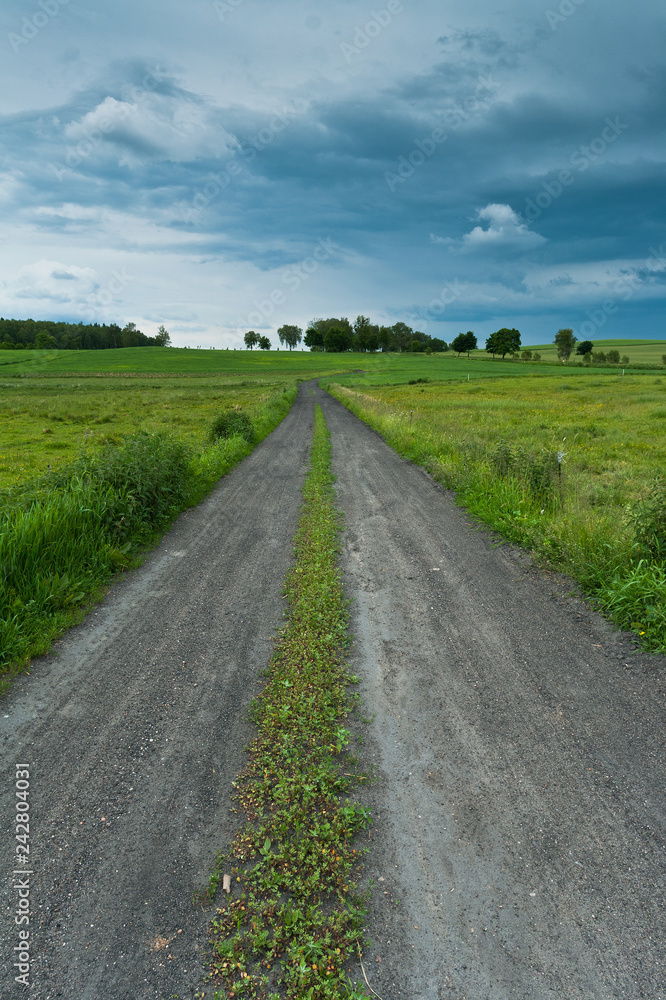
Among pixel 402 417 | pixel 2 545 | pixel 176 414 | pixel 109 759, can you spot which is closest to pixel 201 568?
pixel 2 545

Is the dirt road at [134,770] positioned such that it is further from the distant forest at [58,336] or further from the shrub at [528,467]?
the distant forest at [58,336]

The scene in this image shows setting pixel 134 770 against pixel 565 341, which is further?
pixel 565 341

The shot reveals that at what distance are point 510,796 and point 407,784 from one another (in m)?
0.73

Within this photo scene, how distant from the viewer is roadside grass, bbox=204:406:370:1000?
2.38 meters

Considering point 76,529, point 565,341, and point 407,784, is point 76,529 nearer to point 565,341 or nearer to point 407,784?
point 407,784

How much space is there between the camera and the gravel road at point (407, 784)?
96.5 inches

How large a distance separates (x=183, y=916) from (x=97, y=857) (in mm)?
718

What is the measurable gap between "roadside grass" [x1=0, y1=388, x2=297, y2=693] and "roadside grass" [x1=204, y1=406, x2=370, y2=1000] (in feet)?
9.17

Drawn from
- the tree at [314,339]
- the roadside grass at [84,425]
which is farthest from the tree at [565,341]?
the roadside grass at [84,425]

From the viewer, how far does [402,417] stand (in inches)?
880

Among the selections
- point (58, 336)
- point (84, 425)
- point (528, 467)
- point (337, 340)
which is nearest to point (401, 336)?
point (337, 340)

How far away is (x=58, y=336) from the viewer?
142500 mm

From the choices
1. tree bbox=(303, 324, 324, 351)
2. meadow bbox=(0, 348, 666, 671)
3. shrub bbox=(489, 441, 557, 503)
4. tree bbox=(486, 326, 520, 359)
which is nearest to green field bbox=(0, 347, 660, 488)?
meadow bbox=(0, 348, 666, 671)

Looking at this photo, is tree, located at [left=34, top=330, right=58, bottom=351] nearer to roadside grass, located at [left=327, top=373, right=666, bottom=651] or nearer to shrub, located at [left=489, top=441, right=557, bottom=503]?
roadside grass, located at [left=327, top=373, right=666, bottom=651]
